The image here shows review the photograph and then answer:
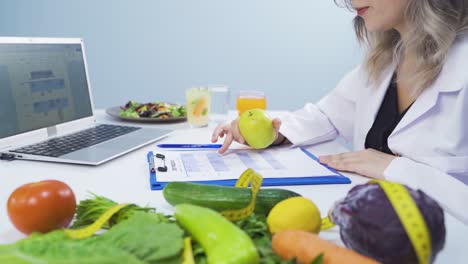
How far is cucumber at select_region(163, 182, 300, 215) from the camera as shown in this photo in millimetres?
643

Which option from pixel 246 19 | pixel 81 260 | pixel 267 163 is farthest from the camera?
pixel 246 19

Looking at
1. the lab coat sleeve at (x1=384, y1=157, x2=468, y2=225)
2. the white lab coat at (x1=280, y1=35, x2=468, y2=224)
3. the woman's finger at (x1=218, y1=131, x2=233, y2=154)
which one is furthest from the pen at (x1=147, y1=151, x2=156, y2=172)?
the lab coat sleeve at (x1=384, y1=157, x2=468, y2=225)

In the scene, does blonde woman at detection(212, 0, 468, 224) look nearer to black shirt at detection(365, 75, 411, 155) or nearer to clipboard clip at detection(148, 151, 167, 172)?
black shirt at detection(365, 75, 411, 155)

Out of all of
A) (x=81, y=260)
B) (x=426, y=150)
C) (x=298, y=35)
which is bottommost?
(x=426, y=150)

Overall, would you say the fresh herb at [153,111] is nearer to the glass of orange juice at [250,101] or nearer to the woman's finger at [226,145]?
the glass of orange juice at [250,101]

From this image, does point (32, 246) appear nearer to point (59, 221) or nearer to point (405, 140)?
point (59, 221)

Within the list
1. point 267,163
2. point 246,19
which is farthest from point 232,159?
point 246,19

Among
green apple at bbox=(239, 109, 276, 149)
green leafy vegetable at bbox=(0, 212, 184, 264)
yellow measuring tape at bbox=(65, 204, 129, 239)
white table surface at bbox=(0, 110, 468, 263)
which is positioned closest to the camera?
green leafy vegetable at bbox=(0, 212, 184, 264)

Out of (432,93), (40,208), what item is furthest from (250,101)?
(40,208)

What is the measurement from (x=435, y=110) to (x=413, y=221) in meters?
0.79

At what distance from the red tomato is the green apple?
618mm

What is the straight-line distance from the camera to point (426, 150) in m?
1.07

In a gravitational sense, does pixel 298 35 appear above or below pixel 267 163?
above

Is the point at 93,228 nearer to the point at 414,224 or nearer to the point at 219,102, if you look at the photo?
the point at 414,224
